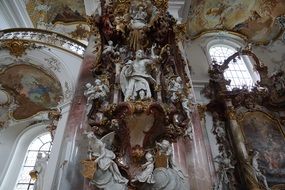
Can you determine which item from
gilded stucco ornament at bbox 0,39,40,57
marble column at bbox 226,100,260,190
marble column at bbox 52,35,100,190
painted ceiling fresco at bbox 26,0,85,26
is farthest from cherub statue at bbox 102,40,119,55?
painted ceiling fresco at bbox 26,0,85,26

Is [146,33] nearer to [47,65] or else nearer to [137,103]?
[137,103]

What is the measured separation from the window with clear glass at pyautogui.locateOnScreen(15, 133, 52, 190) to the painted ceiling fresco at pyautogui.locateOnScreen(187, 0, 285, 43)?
22.1ft

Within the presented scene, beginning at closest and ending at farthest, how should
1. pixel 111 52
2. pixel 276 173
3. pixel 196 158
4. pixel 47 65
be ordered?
pixel 196 158 → pixel 111 52 → pixel 276 173 → pixel 47 65

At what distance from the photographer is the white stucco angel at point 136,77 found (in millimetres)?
4168

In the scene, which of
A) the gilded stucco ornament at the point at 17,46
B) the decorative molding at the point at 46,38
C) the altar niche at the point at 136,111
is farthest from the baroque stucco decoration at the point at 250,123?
the gilded stucco ornament at the point at 17,46

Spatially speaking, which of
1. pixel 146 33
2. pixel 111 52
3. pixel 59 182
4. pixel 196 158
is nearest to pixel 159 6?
pixel 146 33

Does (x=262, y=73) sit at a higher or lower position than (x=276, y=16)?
lower

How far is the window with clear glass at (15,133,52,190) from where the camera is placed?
342 inches

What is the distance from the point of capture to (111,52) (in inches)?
206

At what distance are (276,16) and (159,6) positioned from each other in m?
6.73

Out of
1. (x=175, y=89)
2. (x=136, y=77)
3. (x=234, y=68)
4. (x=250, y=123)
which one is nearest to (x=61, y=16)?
(x=234, y=68)

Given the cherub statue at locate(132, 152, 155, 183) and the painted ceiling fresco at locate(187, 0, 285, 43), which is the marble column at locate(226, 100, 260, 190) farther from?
the painted ceiling fresco at locate(187, 0, 285, 43)

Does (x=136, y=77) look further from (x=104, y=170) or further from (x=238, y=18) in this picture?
(x=238, y=18)

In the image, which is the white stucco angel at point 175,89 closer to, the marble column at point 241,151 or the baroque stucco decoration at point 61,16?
the marble column at point 241,151
